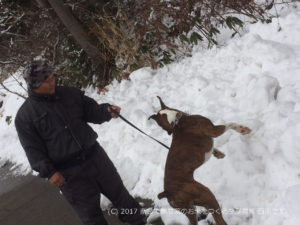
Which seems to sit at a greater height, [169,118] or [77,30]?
[77,30]

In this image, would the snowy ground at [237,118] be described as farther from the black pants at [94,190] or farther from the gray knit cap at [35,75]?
the gray knit cap at [35,75]

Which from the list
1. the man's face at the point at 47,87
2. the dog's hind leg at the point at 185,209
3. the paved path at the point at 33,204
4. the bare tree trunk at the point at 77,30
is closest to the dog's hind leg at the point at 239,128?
the dog's hind leg at the point at 185,209

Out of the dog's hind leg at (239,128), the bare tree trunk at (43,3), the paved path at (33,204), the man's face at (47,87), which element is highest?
the bare tree trunk at (43,3)

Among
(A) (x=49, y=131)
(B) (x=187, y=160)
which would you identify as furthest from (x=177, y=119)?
(A) (x=49, y=131)

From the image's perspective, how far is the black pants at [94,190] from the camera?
2.76 m

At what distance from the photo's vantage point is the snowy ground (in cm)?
270

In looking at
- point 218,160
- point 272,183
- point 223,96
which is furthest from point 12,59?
point 272,183

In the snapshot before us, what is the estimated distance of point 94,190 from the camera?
286 cm

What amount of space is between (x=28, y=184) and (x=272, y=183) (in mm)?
4730

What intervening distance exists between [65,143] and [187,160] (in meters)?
1.21

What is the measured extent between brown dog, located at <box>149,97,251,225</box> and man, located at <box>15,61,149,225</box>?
775 mm

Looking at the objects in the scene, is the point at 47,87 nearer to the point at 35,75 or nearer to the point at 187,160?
the point at 35,75

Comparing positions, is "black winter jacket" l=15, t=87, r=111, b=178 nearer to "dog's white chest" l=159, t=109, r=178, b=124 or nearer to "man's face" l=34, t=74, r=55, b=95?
"man's face" l=34, t=74, r=55, b=95

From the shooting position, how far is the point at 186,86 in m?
4.99
